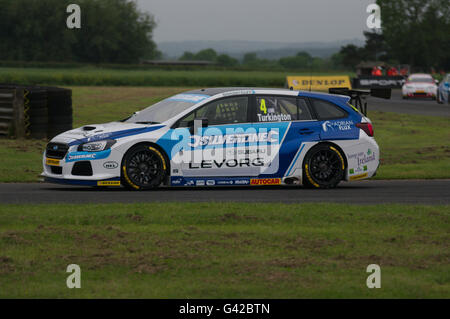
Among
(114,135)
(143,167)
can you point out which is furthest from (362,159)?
(114,135)

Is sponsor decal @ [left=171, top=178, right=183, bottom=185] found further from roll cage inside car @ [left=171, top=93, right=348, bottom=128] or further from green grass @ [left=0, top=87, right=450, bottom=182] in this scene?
green grass @ [left=0, top=87, right=450, bottom=182]

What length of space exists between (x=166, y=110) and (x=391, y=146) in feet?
32.8

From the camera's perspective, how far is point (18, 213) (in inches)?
368

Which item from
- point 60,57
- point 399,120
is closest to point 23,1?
point 60,57

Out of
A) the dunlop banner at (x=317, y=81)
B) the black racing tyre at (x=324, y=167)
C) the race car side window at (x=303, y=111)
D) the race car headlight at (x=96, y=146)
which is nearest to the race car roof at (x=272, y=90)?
the race car side window at (x=303, y=111)

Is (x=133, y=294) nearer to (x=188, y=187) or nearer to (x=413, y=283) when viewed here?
(x=413, y=283)

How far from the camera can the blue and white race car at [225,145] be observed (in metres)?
11.5

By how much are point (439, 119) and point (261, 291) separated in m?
24.9

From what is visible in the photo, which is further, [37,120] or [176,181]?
[37,120]

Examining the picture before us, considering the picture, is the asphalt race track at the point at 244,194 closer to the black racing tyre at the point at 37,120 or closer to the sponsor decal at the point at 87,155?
the sponsor decal at the point at 87,155

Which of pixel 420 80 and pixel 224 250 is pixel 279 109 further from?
pixel 420 80

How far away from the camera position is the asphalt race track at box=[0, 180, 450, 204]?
1082cm

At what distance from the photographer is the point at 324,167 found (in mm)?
12406

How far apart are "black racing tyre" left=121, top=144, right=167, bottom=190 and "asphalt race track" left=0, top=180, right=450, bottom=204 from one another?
0.54ft
